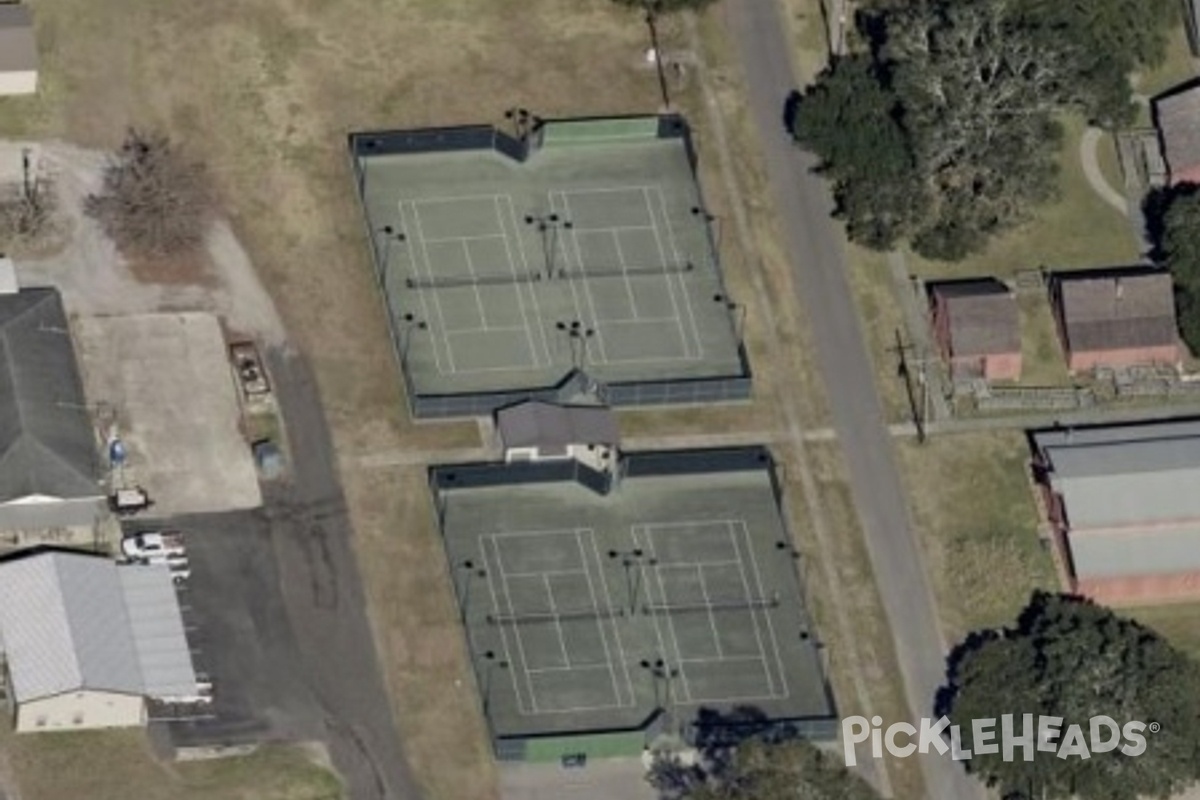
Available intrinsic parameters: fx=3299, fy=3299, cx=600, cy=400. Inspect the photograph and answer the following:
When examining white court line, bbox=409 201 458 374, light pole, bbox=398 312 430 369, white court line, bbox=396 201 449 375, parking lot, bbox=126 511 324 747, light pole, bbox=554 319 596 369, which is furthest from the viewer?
light pole, bbox=554 319 596 369

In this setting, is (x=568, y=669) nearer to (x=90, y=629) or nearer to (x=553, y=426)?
(x=553, y=426)

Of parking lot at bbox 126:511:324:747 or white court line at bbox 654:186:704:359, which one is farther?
white court line at bbox 654:186:704:359

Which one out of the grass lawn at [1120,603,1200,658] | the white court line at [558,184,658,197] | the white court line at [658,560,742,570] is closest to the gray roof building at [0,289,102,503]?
the white court line at [658,560,742,570]

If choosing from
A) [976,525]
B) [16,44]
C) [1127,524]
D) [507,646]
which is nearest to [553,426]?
[507,646]

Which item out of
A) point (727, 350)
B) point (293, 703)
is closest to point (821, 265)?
point (727, 350)

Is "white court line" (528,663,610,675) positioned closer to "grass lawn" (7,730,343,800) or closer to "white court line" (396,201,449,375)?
"grass lawn" (7,730,343,800)

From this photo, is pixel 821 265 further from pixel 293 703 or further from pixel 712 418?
pixel 293 703

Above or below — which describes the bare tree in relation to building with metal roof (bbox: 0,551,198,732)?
above
